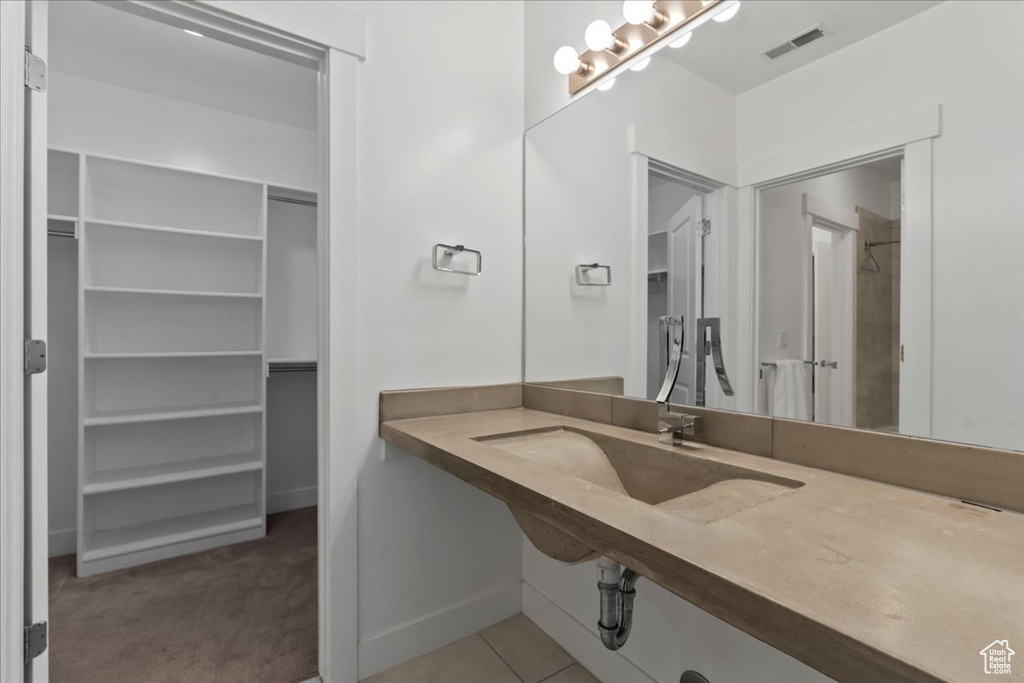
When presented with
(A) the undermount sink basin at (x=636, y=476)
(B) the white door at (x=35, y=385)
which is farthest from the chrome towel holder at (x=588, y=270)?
(B) the white door at (x=35, y=385)

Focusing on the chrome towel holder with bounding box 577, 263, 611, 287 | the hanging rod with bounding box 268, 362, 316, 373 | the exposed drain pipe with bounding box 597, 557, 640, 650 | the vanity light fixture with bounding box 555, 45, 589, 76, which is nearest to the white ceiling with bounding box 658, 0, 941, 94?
the vanity light fixture with bounding box 555, 45, 589, 76

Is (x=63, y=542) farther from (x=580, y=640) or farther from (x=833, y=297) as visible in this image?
(x=833, y=297)

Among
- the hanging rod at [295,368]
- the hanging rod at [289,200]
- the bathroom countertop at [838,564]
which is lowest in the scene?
the bathroom countertop at [838,564]

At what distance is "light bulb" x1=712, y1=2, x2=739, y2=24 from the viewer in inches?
46.6

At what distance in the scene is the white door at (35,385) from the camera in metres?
1.17

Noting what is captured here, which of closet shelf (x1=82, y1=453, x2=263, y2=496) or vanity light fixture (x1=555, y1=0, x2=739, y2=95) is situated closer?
vanity light fixture (x1=555, y1=0, x2=739, y2=95)

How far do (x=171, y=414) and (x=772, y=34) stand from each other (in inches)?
115

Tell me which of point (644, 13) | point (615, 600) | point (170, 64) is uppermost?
point (170, 64)

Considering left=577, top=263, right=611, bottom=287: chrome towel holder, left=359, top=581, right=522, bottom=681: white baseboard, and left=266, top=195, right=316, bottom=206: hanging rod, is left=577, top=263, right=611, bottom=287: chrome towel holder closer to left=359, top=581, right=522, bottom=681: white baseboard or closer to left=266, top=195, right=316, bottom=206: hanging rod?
left=359, top=581, right=522, bottom=681: white baseboard

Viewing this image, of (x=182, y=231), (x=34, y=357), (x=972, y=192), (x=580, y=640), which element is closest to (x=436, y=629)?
(x=580, y=640)

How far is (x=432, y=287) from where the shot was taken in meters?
1.65

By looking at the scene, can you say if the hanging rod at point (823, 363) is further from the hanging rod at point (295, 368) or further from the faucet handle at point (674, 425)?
the hanging rod at point (295, 368)

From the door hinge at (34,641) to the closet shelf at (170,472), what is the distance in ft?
3.92

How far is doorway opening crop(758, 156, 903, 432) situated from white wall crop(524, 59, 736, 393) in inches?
11.4
